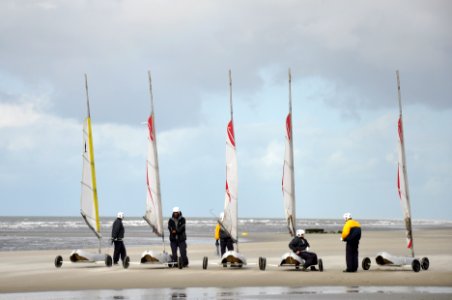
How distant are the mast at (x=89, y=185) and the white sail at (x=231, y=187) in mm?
4622

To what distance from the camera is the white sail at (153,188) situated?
95.9 feet

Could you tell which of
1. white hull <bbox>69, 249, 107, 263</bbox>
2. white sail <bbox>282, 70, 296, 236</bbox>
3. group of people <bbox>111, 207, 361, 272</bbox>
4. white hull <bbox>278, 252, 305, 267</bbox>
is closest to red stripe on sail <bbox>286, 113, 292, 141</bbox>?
white sail <bbox>282, 70, 296, 236</bbox>

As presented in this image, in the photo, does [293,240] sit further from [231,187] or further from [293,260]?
[231,187]

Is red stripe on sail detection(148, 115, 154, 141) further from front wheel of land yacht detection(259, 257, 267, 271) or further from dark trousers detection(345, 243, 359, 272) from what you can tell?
dark trousers detection(345, 243, 359, 272)

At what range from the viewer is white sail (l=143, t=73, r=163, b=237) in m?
29.2

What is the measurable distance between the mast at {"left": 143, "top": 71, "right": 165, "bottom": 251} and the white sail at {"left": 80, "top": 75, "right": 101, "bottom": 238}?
1959 mm

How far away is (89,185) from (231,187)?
4987mm

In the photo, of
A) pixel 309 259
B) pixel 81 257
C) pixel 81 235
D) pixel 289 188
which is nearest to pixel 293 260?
pixel 309 259

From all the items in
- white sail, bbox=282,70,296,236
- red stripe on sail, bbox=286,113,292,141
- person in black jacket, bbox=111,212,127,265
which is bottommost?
person in black jacket, bbox=111,212,127,265

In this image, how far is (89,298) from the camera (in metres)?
19.5

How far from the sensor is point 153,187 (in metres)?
29.3

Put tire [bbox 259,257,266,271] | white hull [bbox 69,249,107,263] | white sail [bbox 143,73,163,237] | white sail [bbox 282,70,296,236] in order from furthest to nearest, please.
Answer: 1. white sail [bbox 143,73,163,237]
2. white hull [bbox 69,249,107,263]
3. white sail [bbox 282,70,296,236]
4. tire [bbox 259,257,266,271]

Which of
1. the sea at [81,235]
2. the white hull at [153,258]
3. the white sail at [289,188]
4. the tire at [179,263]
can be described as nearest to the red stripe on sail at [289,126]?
the white sail at [289,188]

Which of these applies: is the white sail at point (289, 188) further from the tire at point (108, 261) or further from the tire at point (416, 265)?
the tire at point (108, 261)
